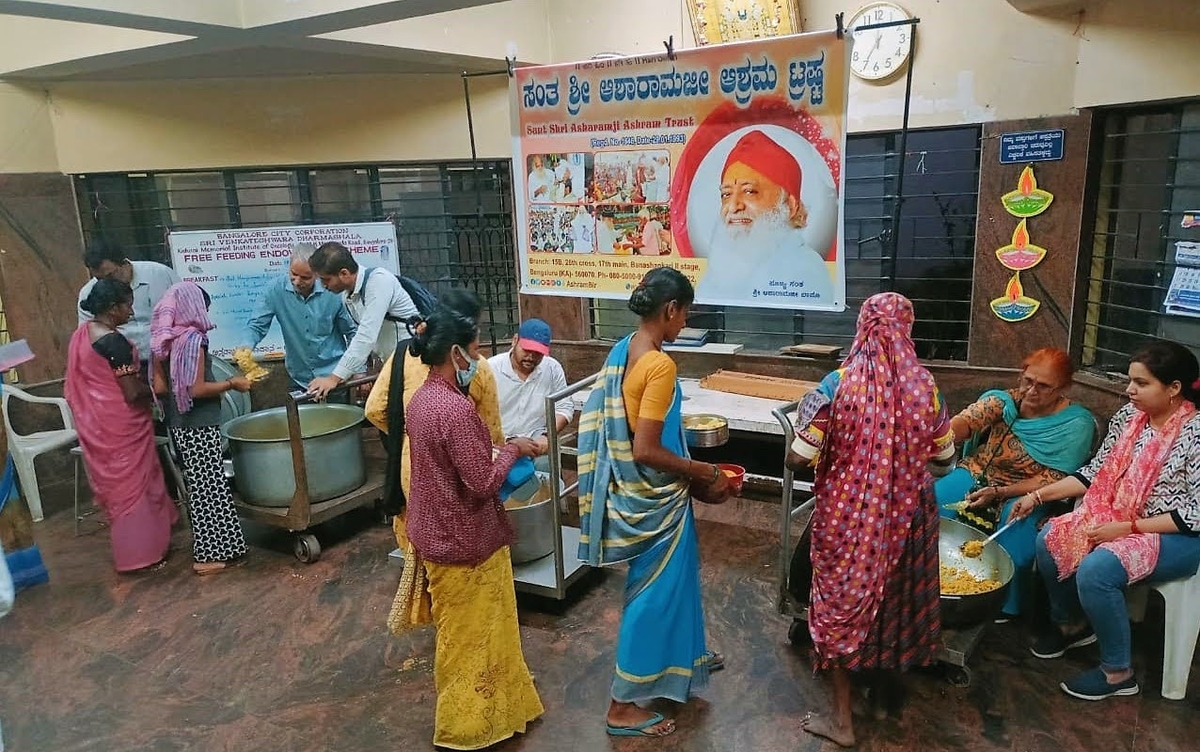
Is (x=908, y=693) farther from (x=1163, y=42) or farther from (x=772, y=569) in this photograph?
(x=1163, y=42)

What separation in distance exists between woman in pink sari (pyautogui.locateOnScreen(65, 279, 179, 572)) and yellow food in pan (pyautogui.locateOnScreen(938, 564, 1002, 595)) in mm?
4160

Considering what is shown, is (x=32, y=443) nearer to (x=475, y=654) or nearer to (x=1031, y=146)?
(x=475, y=654)

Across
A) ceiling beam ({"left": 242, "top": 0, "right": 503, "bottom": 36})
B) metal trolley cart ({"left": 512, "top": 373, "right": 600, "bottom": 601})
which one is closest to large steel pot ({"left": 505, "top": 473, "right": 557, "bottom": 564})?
metal trolley cart ({"left": 512, "top": 373, "right": 600, "bottom": 601})

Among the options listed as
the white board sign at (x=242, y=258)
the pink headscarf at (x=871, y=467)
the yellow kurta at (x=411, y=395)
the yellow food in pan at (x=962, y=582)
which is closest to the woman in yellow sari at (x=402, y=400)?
the yellow kurta at (x=411, y=395)

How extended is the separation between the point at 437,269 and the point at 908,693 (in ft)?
15.7

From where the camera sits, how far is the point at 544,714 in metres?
3.11

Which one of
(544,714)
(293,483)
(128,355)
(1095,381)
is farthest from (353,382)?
(1095,381)

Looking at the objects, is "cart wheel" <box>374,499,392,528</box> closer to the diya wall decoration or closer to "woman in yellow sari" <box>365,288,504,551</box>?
"woman in yellow sari" <box>365,288,504,551</box>

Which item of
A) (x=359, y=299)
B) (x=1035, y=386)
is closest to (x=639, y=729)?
(x=1035, y=386)

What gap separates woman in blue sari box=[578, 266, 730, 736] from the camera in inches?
105

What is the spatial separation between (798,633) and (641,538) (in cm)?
118

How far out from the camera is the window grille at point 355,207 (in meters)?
6.07

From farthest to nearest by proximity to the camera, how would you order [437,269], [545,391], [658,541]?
[437,269]
[545,391]
[658,541]

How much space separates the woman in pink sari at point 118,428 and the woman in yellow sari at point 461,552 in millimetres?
2416
